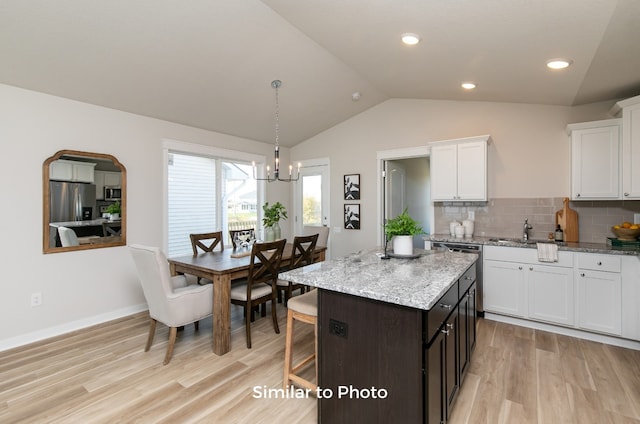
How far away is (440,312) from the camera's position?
65.6 inches

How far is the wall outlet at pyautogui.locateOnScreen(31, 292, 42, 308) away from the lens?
308cm

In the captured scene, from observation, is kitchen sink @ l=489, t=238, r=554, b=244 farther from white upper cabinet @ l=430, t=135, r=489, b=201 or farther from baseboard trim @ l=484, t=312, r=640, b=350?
baseboard trim @ l=484, t=312, r=640, b=350

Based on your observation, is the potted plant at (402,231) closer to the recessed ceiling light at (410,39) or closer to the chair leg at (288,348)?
the chair leg at (288,348)

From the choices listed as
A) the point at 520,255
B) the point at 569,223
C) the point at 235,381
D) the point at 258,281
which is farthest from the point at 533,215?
the point at 235,381

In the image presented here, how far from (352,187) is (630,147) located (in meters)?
3.41

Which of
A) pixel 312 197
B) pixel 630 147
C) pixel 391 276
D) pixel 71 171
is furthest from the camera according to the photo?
pixel 312 197

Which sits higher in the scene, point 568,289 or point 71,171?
point 71,171

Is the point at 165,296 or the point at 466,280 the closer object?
the point at 466,280

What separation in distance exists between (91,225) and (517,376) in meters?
4.46

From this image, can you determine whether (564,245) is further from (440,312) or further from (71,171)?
(71,171)

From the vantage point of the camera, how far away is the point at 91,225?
349 cm

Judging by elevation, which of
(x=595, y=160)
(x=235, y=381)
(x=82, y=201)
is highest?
(x=595, y=160)

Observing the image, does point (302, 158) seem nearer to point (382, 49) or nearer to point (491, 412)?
point (382, 49)

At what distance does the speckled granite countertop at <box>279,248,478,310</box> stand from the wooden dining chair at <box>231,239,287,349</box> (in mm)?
916
